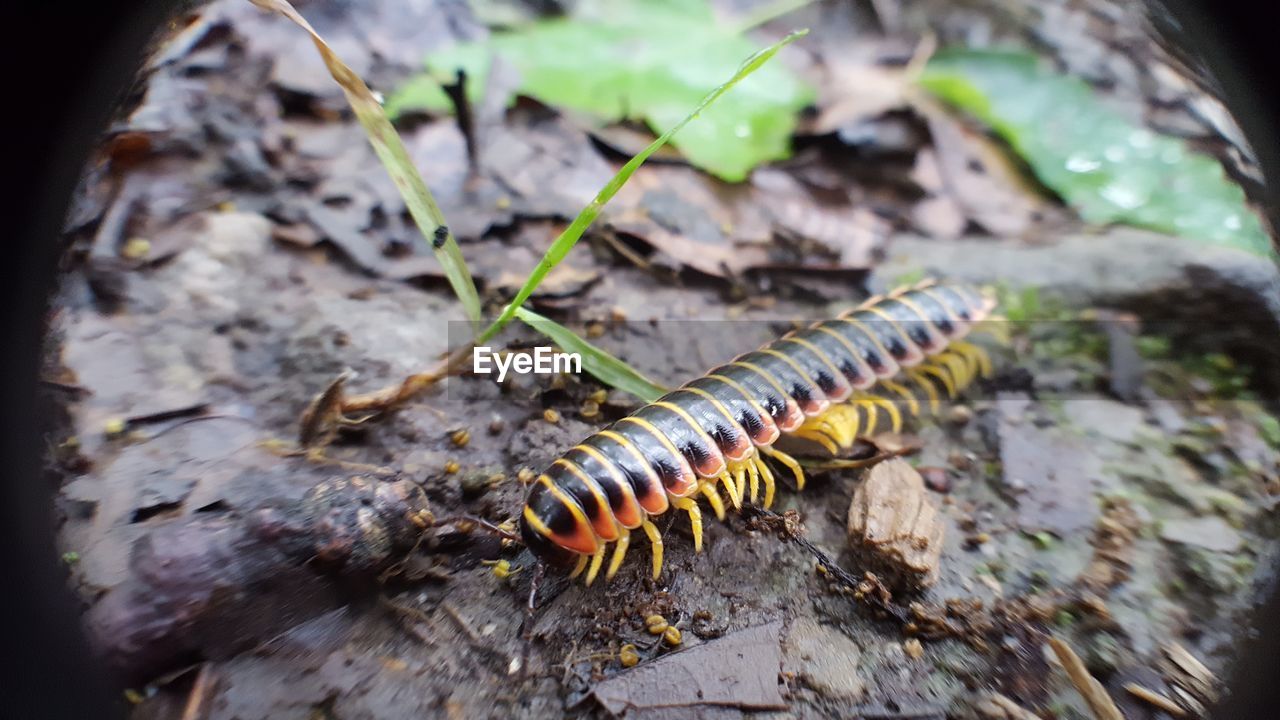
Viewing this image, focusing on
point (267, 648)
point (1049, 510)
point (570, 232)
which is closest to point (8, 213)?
point (267, 648)

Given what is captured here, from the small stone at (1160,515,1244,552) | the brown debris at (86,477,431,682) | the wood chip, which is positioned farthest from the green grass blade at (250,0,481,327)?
the small stone at (1160,515,1244,552)

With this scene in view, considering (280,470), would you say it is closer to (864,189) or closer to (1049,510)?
(1049,510)

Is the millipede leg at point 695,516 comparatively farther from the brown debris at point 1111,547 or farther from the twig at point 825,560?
the brown debris at point 1111,547

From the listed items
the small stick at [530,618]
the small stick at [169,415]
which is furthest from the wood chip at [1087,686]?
the small stick at [169,415]

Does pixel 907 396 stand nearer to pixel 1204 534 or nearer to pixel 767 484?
pixel 767 484

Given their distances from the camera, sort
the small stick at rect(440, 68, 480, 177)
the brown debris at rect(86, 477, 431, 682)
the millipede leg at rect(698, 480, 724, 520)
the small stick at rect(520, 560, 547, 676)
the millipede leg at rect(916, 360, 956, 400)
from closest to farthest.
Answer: the brown debris at rect(86, 477, 431, 682)
the small stick at rect(520, 560, 547, 676)
the millipede leg at rect(698, 480, 724, 520)
the millipede leg at rect(916, 360, 956, 400)
the small stick at rect(440, 68, 480, 177)

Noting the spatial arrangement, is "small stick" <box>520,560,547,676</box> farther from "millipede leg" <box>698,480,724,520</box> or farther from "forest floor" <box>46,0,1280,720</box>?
"millipede leg" <box>698,480,724,520</box>
